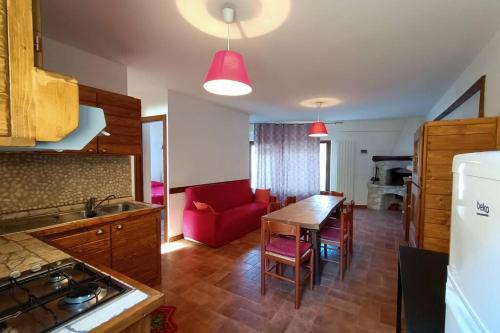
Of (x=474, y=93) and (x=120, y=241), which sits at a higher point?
(x=474, y=93)

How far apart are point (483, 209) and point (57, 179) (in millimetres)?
2776

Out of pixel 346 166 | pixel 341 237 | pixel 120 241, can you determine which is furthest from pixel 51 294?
pixel 346 166

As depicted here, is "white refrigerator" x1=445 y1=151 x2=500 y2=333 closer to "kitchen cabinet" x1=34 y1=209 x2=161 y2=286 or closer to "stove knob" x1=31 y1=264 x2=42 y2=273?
"stove knob" x1=31 y1=264 x2=42 y2=273

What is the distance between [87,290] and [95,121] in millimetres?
625

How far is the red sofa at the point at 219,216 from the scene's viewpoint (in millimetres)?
3479

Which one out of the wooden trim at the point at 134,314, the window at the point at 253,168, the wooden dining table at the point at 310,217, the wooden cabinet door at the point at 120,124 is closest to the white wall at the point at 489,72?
the wooden dining table at the point at 310,217

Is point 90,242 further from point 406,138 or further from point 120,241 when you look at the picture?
point 406,138

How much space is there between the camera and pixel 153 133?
23.2 feet

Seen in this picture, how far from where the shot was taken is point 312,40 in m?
2.01

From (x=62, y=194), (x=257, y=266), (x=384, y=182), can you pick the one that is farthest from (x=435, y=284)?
(x=384, y=182)

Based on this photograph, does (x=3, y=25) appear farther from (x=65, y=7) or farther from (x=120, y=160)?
(x=120, y=160)

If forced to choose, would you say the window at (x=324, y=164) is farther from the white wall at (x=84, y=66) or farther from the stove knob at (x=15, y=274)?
the stove knob at (x=15, y=274)

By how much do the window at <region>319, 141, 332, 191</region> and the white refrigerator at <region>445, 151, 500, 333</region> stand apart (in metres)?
6.15

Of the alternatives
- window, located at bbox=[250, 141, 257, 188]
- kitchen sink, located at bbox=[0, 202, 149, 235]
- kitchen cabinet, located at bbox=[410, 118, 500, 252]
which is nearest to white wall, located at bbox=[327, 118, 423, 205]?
window, located at bbox=[250, 141, 257, 188]
